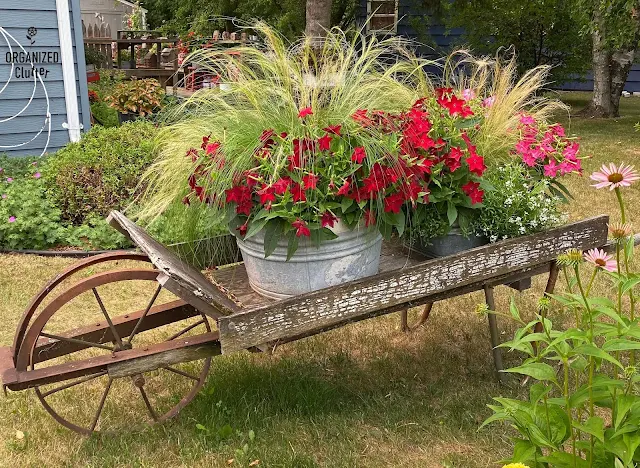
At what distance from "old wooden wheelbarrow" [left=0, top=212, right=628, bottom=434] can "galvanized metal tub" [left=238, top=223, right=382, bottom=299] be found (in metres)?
0.09

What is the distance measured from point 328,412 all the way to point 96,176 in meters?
3.21

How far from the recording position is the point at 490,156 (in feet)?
9.27

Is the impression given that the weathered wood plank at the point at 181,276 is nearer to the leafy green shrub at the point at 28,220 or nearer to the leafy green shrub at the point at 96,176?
the leafy green shrub at the point at 96,176

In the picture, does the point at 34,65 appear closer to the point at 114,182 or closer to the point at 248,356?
the point at 114,182

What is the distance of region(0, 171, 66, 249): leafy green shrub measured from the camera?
4871 millimetres

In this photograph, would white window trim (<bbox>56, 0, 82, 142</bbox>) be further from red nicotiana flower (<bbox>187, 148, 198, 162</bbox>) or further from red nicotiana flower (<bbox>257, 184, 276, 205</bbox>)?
red nicotiana flower (<bbox>257, 184, 276, 205</bbox>)

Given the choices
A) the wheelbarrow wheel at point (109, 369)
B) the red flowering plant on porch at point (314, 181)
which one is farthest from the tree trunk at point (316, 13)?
the red flowering plant on porch at point (314, 181)

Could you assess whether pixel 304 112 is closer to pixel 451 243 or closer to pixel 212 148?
pixel 212 148

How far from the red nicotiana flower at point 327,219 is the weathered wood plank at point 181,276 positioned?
42 centimetres

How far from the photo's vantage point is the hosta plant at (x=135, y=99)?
7547 millimetres

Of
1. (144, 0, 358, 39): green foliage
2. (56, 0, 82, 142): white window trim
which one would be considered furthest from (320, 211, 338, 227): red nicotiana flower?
(144, 0, 358, 39): green foliage

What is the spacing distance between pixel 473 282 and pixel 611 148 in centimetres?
721

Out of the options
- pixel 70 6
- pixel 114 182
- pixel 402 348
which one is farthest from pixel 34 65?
pixel 402 348

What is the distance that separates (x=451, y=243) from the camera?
105 inches
